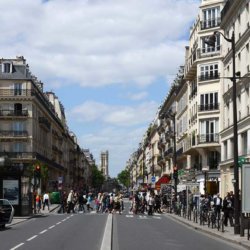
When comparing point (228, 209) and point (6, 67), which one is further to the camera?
point (6, 67)

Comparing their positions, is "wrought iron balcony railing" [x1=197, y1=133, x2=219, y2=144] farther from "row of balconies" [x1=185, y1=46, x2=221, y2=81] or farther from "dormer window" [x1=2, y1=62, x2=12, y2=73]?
"dormer window" [x1=2, y1=62, x2=12, y2=73]

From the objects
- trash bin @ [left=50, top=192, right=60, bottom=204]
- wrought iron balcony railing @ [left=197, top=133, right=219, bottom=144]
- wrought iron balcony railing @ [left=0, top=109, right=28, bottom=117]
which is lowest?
trash bin @ [left=50, top=192, right=60, bottom=204]

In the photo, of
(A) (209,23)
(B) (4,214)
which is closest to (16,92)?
(A) (209,23)

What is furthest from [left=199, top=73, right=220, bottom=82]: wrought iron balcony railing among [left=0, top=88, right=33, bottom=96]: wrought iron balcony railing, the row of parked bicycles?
[left=0, top=88, right=33, bottom=96]: wrought iron balcony railing

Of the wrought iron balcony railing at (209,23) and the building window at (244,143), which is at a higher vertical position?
the wrought iron balcony railing at (209,23)

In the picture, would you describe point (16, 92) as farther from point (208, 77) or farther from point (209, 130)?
point (209, 130)

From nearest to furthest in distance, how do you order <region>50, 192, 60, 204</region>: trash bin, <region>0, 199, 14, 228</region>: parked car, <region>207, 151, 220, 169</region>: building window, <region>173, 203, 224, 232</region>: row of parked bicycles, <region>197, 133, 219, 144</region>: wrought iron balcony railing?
<region>173, 203, 224, 232</region>: row of parked bicycles
<region>0, 199, 14, 228</region>: parked car
<region>197, 133, 219, 144</region>: wrought iron balcony railing
<region>207, 151, 220, 169</region>: building window
<region>50, 192, 60, 204</region>: trash bin

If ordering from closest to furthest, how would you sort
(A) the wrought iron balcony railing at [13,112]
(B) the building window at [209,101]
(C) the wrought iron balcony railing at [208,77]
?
(B) the building window at [209,101]
(C) the wrought iron balcony railing at [208,77]
(A) the wrought iron balcony railing at [13,112]

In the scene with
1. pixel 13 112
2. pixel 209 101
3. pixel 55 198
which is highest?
pixel 13 112

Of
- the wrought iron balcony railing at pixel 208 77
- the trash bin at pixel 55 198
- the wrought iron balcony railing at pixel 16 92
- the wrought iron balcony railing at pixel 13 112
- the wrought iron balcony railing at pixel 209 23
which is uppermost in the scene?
the wrought iron balcony railing at pixel 209 23

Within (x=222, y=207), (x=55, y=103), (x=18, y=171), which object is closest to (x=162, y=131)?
(x=55, y=103)

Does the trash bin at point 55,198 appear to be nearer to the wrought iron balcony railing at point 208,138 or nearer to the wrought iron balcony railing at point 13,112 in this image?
the wrought iron balcony railing at point 13,112

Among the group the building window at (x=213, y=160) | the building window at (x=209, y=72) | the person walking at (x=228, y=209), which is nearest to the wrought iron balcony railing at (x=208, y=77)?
the building window at (x=209, y=72)

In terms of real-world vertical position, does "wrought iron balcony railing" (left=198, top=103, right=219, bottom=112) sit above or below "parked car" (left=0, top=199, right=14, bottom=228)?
above
